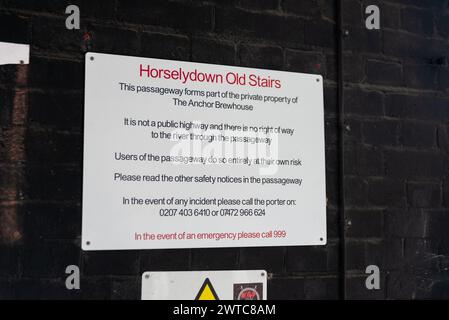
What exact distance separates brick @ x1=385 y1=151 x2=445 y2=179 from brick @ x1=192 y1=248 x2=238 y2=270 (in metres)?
0.92

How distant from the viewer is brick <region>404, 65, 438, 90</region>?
286 cm

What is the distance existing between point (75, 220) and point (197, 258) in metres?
0.56

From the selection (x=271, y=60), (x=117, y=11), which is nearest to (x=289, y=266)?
(x=271, y=60)

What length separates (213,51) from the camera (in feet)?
8.40

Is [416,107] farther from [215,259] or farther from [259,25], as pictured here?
[215,259]

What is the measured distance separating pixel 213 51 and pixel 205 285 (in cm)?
107

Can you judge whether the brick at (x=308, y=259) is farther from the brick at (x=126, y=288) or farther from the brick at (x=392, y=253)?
the brick at (x=126, y=288)

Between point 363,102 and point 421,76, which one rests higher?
point 421,76

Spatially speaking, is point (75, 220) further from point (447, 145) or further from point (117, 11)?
point (447, 145)

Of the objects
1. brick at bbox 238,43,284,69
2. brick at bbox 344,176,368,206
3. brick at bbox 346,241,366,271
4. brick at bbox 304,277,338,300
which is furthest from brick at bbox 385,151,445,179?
brick at bbox 238,43,284,69

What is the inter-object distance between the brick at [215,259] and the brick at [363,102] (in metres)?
0.92

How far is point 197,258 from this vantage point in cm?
245

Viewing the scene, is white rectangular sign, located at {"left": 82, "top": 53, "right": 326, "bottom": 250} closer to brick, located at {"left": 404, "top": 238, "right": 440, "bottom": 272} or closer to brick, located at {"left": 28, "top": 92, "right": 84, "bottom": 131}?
brick, located at {"left": 28, "top": 92, "right": 84, "bottom": 131}

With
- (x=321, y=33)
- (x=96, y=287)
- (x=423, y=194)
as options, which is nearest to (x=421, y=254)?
(x=423, y=194)
